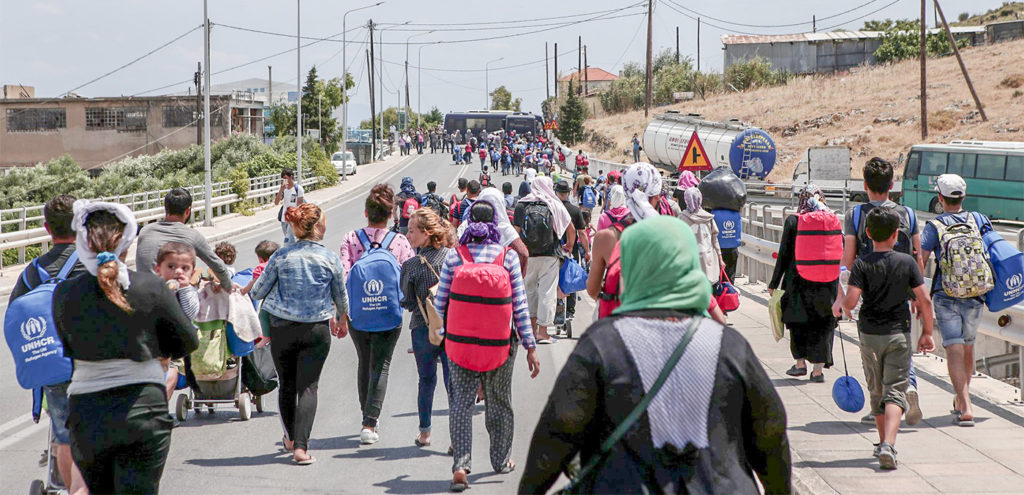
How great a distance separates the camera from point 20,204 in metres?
44.1

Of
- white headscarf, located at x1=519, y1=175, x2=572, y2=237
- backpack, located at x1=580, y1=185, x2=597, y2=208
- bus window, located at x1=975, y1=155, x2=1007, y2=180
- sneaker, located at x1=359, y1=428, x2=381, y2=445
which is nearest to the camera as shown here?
sneaker, located at x1=359, y1=428, x2=381, y2=445

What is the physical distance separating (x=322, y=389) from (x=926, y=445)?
5257 mm

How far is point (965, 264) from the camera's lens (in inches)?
298

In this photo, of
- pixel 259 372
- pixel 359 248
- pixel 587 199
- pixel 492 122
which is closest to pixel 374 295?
pixel 359 248

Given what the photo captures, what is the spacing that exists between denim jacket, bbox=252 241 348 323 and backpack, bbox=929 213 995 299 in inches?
167

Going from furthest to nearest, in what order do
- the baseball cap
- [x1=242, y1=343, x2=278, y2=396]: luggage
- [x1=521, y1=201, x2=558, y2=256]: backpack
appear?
1. [x1=521, y1=201, x2=558, y2=256]: backpack
2. [x1=242, y1=343, x2=278, y2=396]: luggage
3. the baseball cap

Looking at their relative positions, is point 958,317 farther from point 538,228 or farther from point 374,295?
point 538,228

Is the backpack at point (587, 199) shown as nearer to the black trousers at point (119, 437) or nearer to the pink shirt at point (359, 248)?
the pink shirt at point (359, 248)

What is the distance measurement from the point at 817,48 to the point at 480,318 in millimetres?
95079

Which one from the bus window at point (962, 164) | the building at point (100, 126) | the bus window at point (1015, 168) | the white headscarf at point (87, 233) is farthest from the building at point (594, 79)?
the white headscarf at point (87, 233)

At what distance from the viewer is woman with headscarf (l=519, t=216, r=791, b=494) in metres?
2.93

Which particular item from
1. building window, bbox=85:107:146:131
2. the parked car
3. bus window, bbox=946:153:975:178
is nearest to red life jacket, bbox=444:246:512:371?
bus window, bbox=946:153:975:178

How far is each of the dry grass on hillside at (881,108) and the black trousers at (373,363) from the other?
162 ft

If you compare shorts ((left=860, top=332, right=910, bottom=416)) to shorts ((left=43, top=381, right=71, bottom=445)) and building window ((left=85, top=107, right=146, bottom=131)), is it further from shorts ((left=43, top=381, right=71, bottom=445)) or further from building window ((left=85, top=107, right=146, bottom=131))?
building window ((left=85, top=107, right=146, bottom=131))
